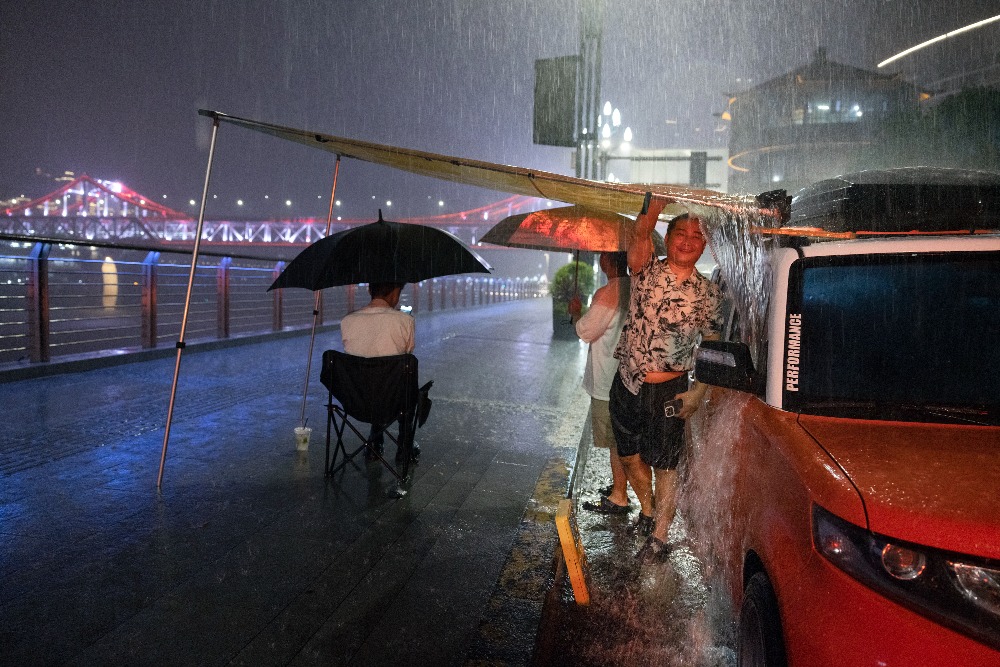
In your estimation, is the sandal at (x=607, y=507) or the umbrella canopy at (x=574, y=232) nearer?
the sandal at (x=607, y=507)

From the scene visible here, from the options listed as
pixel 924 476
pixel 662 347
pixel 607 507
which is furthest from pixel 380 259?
pixel 924 476

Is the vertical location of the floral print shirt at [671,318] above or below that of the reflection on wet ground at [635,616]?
above

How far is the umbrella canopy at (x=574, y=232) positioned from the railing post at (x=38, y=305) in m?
5.60

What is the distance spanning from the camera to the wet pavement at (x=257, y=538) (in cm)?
266

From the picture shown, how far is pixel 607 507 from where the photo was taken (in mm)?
4211

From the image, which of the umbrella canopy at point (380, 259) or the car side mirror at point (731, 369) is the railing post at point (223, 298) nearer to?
the umbrella canopy at point (380, 259)

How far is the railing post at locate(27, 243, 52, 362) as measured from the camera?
24.7 feet

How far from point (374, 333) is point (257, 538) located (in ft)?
4.99

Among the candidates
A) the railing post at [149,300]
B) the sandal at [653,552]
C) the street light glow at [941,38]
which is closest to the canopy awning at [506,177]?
the sandal at [653,552]

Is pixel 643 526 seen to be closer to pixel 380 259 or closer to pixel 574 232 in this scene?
pixel 574 232

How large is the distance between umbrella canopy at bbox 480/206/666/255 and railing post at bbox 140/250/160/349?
21.1 ft

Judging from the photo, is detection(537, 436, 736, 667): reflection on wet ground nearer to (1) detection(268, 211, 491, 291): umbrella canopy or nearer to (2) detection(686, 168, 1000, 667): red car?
(2) detection(686, 168, 1000, 667): red car

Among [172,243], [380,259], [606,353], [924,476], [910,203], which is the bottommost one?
[924,476]

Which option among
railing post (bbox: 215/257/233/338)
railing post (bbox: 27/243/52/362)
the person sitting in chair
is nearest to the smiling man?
the person sitting in chair
